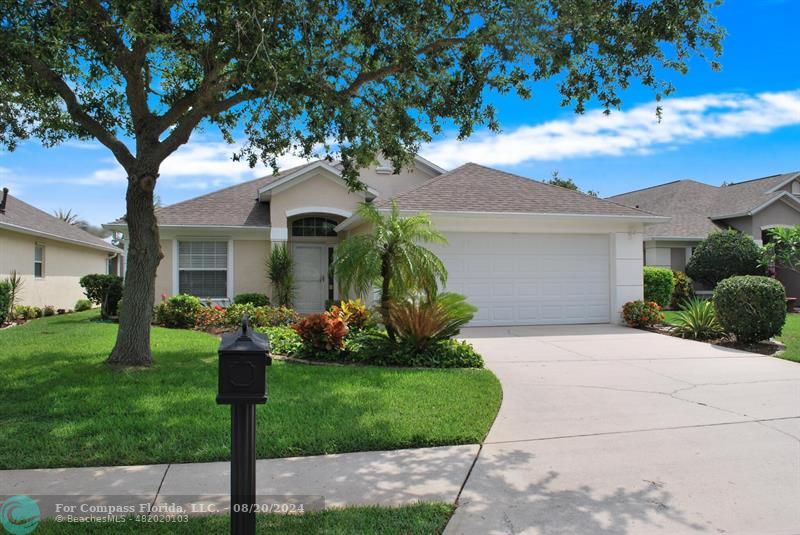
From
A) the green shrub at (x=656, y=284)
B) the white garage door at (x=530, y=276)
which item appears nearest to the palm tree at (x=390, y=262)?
the white garage door at (x=530, y=276)

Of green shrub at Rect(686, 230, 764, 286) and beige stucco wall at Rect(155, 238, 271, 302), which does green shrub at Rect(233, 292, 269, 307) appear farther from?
green shrub at Rect(686, 230, 764, 286)

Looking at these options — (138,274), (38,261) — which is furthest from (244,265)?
(38,261)

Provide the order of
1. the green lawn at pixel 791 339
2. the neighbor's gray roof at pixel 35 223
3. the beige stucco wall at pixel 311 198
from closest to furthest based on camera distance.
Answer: the green lawn at pixel 791 339, the beige stucco wall at pixel 311 198, the neighbor's gray roof at pixel 35 223

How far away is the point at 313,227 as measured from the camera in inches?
685

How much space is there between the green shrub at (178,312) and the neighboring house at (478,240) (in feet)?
6.12

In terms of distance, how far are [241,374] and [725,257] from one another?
2015 cm

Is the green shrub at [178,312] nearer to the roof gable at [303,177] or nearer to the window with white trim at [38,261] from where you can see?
the roof gable at [303,177]

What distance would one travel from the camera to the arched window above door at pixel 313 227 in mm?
17312

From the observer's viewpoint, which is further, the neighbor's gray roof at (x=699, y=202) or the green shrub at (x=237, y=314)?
the neighbor's gray roof at (x=699, y=202)

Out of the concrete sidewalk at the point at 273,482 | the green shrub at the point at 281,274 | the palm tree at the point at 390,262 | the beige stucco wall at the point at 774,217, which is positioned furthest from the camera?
the beige stucco wall at the point at 774,217

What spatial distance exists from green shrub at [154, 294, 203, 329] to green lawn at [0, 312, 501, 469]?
5026 mm

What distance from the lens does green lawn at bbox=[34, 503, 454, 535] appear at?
330 centimetres

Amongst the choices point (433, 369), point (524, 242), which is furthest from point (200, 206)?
point (433, 369)

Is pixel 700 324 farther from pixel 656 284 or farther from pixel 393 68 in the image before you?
pixel 393 68
